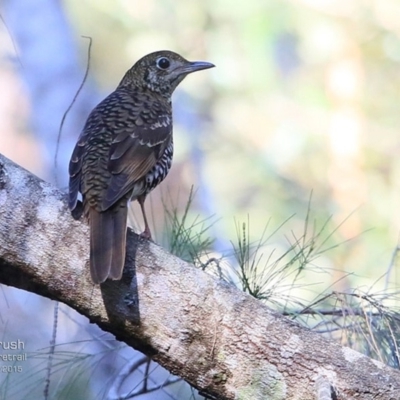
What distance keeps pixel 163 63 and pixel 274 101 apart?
23.3 ft

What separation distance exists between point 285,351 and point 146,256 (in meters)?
0.60

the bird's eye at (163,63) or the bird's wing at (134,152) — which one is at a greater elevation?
the bird's eye at (163,63)

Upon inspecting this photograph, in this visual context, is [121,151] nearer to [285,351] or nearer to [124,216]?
[124,216]

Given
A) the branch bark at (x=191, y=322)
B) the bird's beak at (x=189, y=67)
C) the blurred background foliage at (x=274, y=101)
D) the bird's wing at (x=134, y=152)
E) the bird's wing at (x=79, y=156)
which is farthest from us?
the blurred background foliage at (x=274, y=101)

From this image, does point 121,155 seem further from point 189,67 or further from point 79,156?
point 189,67

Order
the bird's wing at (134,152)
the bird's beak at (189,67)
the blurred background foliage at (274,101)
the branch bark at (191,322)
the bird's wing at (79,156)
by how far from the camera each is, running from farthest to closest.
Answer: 1. the blurred background foliage at (274,101)
2. the bird's beak at (189,67)
3. the bird's wing at (134,152)
4. the bird's wing at (79,156)
5. the branch bark at (191,322)

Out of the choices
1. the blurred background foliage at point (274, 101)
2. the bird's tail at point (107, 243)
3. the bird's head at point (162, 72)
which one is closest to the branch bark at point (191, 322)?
the bird's tail at point (107, 243)

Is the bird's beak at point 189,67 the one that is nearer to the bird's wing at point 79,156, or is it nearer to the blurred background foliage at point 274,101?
the bird's wing at point 79,156

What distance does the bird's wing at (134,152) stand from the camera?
3.62 meters

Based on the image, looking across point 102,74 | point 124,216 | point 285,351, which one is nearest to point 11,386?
point 124,216

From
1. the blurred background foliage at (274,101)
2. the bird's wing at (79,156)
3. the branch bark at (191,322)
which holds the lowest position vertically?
the branch bark at (191,322)

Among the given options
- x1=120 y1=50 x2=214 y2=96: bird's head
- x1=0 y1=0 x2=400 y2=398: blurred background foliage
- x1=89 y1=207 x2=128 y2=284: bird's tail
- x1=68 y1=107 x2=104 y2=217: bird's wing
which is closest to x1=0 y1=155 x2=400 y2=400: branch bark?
x1=89 y1=207 x2=128 y2=284: bird's tail

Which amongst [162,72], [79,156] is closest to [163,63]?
[162,72]

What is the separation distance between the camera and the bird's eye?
4.96 metres
